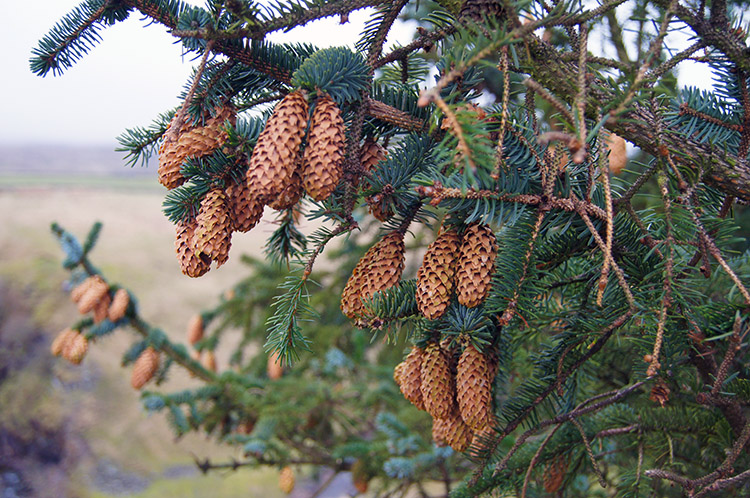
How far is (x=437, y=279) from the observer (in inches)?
23.3

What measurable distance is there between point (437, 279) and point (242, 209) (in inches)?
9.5

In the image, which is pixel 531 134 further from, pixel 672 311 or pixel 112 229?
pixel 112 229

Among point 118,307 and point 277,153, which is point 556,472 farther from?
point 118,307

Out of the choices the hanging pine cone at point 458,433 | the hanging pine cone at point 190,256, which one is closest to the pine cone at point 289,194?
the hanging pine cone at point 190,256

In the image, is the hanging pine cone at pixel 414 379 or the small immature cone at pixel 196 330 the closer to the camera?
the hanging pine cone at pixel 414 379

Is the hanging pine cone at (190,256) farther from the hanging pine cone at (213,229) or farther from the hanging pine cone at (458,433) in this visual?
the hanging pine cone at (458,433)

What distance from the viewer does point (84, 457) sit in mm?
4906

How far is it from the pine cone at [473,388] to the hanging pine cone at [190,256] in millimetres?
326

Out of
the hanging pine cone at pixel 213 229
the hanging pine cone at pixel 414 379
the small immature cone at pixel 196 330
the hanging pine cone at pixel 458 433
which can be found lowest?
the small immature cone at pixel 196 330

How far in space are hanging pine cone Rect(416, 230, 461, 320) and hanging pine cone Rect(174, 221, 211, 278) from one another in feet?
0.81

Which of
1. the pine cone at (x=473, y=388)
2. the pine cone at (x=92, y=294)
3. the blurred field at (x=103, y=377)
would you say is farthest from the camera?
the blurred field at (x=103, y=377)

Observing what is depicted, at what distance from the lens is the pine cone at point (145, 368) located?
1928 mm

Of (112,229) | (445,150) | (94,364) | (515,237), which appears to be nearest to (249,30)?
(445,150)

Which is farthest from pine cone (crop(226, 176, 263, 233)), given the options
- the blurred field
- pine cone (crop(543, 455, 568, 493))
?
the blurred field
